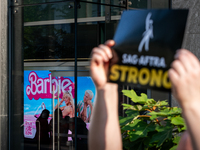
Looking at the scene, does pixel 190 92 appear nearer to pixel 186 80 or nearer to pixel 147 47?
pixel 186 80

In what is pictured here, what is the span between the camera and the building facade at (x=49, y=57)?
5.35m

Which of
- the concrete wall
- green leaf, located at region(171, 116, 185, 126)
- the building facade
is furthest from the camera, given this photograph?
the concrete wall

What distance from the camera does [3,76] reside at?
222 inches

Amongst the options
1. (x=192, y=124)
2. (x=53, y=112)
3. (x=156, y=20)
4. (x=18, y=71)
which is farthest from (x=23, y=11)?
(x=192, y=124)

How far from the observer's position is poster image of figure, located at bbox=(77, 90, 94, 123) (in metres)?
5.38

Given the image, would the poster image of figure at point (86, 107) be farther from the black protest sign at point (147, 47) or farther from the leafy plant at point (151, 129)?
the black protest sign at point (147, 47)

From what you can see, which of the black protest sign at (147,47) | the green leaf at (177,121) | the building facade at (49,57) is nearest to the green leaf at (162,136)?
the green leaf at (177,121)

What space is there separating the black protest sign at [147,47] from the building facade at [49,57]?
3842 millimetres

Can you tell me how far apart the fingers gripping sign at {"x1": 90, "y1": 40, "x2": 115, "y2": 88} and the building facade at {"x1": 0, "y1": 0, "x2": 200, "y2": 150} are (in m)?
3.86

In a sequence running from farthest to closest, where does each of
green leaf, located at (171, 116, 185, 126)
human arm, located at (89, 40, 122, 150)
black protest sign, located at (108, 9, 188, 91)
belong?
green leaf, located at (171, 116, 185, 126), human arm, located at (89, 40, 122, 150), black protest sign, located at (108, 9, 188, 91)

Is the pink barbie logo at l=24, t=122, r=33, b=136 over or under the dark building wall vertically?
under

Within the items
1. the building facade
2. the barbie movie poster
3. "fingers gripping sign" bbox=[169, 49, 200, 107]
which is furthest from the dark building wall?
"fingers gripping sign" bbox=[169, 49, 200, 107]

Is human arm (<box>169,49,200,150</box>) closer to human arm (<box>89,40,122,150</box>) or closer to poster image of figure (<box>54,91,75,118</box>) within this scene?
human arm (<box>89,40,122,150</box>)

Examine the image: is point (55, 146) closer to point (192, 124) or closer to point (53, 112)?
point (53, 112)
